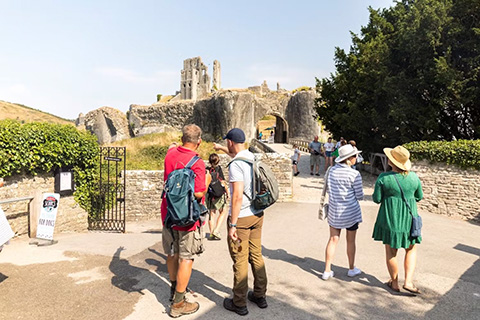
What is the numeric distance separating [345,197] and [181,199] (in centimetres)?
229

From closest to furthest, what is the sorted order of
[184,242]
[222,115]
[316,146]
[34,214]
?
[184,242] → [34,214] → [316,146] → [222,115]

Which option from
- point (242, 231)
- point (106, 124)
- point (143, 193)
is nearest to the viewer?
point (242, 231)

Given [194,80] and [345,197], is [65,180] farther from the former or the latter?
[194,80]

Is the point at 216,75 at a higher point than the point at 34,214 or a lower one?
higher

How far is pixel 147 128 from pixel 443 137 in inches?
1058

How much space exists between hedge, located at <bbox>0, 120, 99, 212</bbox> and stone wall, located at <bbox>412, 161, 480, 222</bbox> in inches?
383

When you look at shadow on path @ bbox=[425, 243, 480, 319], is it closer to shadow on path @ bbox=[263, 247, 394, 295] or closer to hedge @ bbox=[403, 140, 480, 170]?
shadow on path @ bbox=[263, 247, 394, 295]

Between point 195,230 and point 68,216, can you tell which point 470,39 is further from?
point 68,216

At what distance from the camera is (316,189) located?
40.7 feet

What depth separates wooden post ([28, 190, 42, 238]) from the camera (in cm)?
611

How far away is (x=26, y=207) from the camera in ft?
21.0

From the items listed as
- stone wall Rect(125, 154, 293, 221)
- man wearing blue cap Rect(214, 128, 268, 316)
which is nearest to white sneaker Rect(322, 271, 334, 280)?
man wearing blue cap Rect(214, 128, 268, 316)

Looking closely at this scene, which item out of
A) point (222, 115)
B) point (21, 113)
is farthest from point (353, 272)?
point (21, 113)

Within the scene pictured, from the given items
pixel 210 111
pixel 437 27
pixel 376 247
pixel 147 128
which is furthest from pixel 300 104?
pixel 376 247
